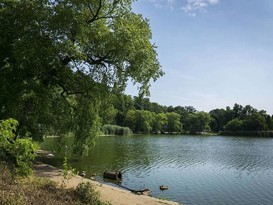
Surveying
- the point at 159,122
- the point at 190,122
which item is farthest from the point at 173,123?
the point at 159,122

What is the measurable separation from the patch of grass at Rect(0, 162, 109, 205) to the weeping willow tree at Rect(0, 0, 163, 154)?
24.5ft

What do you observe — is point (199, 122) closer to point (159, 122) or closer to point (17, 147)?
point (159, 122)

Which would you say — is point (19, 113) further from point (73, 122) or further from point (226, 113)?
point (226, 113)

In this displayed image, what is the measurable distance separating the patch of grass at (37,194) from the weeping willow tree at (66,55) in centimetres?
747

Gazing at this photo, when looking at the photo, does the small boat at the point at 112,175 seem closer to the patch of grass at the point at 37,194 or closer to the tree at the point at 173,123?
the patch of grass at the point at 37,194

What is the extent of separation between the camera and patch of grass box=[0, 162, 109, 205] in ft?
26.2

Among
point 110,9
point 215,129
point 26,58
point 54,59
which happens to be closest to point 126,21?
point 110,9

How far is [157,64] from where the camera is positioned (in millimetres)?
19719

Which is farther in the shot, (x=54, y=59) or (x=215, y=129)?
(x=215, y=129)

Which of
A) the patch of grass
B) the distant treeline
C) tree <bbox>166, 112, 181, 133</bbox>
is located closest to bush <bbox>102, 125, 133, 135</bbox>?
the distant treeline

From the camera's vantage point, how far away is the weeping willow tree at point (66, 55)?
56.2 feet

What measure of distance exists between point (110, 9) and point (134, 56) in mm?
3578

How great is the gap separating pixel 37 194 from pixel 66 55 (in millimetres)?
10416

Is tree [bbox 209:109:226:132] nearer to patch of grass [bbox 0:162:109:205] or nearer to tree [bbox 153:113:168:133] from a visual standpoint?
tree [bbox 153:113:168:133]
